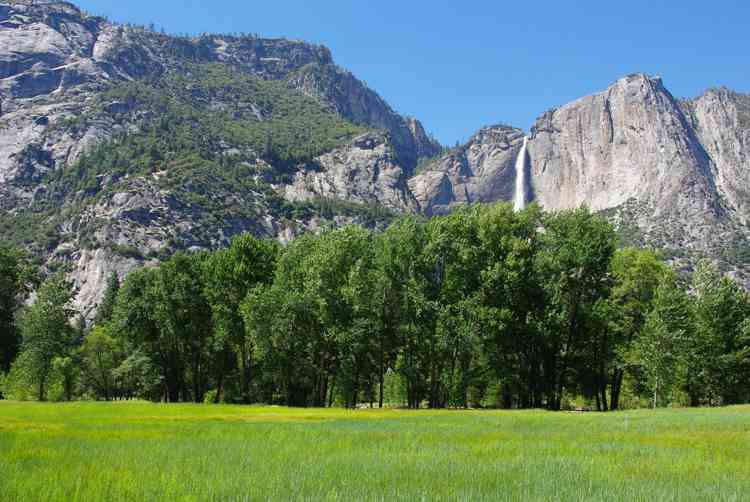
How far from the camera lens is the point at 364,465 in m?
10.7

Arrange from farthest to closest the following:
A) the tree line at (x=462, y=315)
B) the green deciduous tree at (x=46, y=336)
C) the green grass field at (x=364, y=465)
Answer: the green deciduous tree at (x=46, y=336) < the tree line at (x=462, y=315) < the green grass field at (x=364, y=465)

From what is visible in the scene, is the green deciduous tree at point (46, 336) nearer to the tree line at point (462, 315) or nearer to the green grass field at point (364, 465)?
the tree line at point (462, 315)

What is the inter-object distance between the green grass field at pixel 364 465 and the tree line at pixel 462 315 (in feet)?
93.3

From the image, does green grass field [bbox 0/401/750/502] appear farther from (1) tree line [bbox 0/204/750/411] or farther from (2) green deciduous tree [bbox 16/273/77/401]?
(2) green deciduous tree [bbox 16/273/77/401]

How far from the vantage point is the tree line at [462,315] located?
1791 inches

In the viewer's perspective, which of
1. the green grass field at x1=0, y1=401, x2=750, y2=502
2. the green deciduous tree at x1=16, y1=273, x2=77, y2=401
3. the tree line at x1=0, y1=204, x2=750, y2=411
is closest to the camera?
the green grass field at x1=0, y1=401, x2=750, y2=502

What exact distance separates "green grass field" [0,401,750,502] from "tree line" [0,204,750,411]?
93.3 feet

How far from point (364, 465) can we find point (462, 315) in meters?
34.7

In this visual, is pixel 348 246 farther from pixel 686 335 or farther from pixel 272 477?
pixel 272 477

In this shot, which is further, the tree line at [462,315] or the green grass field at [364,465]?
the tree line at [462,315]

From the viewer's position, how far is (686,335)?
4788 centimetres

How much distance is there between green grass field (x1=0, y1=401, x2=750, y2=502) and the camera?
806 centimetres

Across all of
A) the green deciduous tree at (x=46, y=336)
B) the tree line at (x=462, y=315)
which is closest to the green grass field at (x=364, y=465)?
the tree line at (x=462, y=315)

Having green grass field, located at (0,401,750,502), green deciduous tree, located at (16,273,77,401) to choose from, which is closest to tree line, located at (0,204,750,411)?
green deciduous tree, located at (16,273,77,401)
